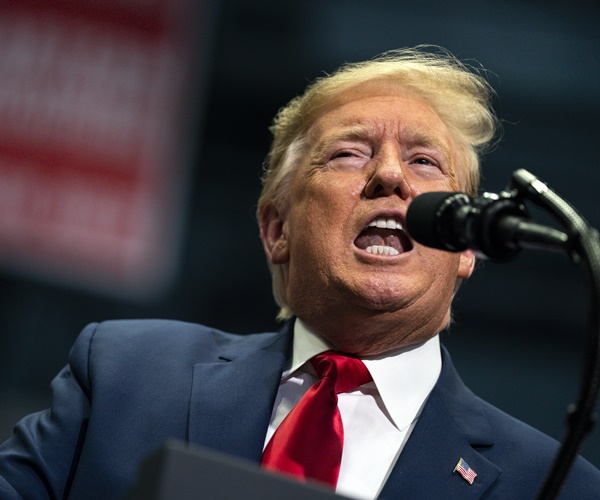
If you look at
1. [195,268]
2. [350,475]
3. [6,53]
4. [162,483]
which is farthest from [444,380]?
[195,268]

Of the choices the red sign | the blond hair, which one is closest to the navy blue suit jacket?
the blond hair

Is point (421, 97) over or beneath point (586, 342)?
over

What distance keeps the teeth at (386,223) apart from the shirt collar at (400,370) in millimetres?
245

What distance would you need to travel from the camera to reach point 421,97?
2090mm

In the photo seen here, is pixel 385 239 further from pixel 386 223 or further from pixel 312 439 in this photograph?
pixel 312 439

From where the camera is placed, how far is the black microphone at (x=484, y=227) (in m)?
1.11

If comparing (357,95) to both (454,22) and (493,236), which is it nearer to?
(493,236)

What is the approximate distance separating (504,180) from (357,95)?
3121 mm

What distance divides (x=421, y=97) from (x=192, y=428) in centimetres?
84

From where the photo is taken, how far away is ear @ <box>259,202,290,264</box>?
2092mm

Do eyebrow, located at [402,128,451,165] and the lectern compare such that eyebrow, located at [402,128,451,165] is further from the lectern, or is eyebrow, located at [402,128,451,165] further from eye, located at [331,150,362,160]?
the lectern

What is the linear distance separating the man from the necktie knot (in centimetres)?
1

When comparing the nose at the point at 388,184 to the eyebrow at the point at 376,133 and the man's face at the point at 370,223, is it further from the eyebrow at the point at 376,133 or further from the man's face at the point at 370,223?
the eyebrow at the point at 376,133

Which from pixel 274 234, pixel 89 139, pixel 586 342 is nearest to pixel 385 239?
pixel 274 234
